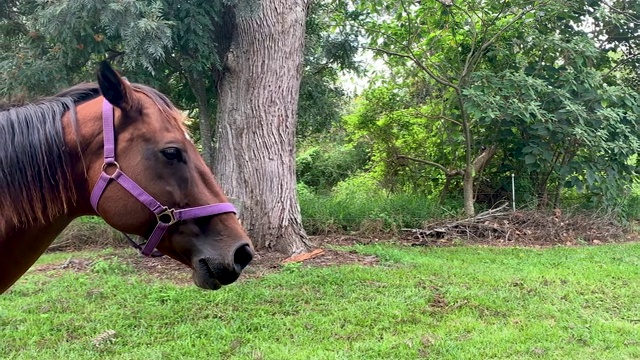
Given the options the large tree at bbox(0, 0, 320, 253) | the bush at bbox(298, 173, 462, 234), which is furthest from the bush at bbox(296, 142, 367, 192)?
the large tree at bbox(0, 0, 320, 253)

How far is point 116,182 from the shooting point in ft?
5.43

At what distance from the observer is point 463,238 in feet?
24.2

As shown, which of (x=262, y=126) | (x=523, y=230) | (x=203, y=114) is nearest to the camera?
(x=262, y=126)

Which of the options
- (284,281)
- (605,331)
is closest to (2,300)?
(284,281)

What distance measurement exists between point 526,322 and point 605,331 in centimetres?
54

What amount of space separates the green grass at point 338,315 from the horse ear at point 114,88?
204cm

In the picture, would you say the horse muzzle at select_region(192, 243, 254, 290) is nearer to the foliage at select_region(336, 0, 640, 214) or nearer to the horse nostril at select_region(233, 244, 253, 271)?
the horse nostril at select_region(233, 244, 253, 271)

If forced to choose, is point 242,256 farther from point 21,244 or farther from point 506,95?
point 506,95

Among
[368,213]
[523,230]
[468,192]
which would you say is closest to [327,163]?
[368,213]

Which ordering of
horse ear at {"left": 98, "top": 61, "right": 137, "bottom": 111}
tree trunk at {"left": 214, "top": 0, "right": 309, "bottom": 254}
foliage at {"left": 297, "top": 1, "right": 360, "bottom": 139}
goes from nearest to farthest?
horse ear at {"left": 98, "top": 61, "right": 137, "bottom": 111}, tree trunk at {"left": 214, "top": 0, "right": 309, "bottom": 254}, foliage at {"left": 297, "top": 1, "right": 360, "bottom": 139}

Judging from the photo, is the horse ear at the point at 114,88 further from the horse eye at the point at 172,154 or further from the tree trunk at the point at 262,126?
the tree trunk at the point at 262,126

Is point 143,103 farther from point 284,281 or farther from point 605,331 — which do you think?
point 605,331

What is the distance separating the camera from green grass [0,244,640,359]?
328 cm

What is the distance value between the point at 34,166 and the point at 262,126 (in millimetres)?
3884
